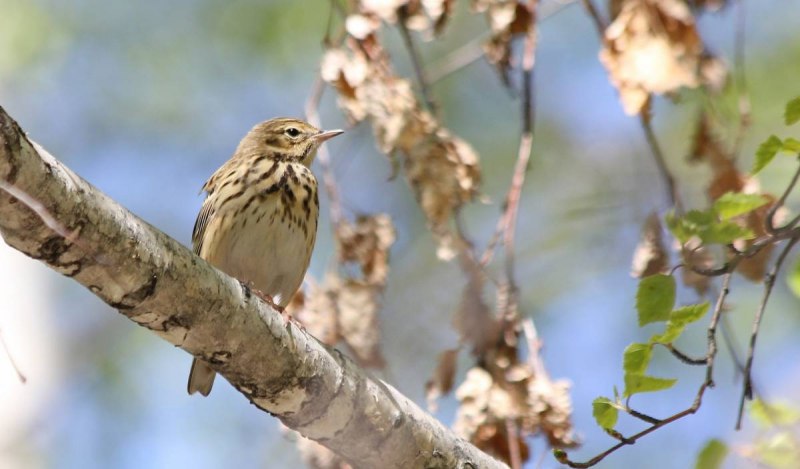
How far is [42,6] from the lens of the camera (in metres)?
11.5

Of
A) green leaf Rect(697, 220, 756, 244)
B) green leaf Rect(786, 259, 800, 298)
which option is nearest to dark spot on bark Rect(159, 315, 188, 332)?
green leaf Rect(697, 220, 756, 244)

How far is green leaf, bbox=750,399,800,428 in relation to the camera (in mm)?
3742

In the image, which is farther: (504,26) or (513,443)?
(504,26)

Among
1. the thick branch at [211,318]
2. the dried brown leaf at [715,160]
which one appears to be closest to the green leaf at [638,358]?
the thick branch at [211,318]

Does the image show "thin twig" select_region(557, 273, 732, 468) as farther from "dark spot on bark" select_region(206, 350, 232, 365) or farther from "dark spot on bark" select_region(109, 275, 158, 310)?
"dark spot on bark" select_region(109, 275, 158, 310)

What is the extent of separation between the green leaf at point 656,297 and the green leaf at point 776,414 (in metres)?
0.82

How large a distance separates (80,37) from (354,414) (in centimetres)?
913

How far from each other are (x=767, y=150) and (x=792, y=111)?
13 cm

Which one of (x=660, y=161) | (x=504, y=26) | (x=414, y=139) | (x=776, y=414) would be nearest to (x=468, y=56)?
(x=504, y=26)

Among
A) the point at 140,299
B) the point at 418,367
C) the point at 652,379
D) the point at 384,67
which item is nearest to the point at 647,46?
the point at 384,67

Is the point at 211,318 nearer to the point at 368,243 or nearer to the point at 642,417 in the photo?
the point at 642,417

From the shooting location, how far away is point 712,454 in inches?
132

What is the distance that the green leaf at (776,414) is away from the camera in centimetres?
374

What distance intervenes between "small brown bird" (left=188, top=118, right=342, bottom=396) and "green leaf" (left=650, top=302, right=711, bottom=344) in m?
2.58
